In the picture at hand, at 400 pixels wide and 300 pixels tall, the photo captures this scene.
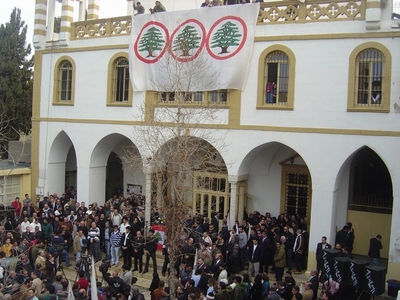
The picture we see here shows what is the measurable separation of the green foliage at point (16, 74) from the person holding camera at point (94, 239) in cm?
1359

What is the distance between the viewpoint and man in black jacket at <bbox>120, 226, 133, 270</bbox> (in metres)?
16.2

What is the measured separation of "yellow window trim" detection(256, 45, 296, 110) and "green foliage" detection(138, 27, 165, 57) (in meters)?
3.98

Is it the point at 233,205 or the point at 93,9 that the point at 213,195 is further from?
the point at 93,9

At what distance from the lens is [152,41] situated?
62.7 feet

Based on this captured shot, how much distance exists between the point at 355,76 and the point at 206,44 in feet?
17.4

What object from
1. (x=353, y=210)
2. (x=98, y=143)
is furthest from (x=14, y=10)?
(x=353, y=210)

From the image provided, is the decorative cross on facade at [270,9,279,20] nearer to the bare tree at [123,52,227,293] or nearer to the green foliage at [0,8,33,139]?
the bare tree at [123,52,227,293]

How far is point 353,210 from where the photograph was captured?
18016 millimetres

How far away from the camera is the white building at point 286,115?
15.7m

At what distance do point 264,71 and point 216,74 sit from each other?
1682 mm

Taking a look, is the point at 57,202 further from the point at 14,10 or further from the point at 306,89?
the point at 14,10

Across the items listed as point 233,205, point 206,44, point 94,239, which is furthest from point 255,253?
point 206,44

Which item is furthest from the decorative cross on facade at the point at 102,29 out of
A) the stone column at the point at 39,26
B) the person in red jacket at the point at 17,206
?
the person in red jacket at the point at 17,206

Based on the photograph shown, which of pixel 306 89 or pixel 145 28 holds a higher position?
pixel 145 28
